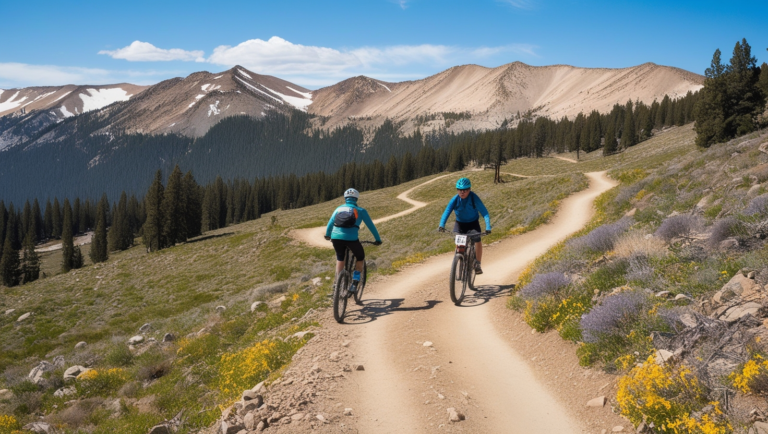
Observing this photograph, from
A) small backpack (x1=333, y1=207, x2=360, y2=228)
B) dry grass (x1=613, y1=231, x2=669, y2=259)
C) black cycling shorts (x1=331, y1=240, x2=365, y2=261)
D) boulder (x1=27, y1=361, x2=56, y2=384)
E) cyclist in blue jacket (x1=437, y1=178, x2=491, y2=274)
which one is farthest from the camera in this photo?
boulder (x1=27, y1=361, x2=56, y2=384)

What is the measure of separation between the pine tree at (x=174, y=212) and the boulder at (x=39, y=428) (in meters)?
62.1

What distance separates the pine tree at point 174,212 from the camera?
66000mm

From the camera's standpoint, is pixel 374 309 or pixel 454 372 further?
pixel 374 309

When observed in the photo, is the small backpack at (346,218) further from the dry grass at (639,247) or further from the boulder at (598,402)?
the dry grass at (639,247)

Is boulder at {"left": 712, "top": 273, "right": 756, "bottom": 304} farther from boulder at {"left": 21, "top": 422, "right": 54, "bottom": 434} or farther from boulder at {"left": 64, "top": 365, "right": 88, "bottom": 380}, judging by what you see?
boulder at {"left": 64, "top": 365, "right": 88, "bottom": 380}

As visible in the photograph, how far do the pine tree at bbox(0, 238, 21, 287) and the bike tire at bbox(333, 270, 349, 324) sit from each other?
340ft

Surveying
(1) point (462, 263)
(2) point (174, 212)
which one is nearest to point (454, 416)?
(1) point (462, 263)

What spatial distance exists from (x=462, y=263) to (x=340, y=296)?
127 inches

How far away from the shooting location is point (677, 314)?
19.9 ft

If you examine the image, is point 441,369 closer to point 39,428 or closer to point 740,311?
point 740,311

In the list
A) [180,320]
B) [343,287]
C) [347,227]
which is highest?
[347,227]

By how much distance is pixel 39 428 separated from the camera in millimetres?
9242

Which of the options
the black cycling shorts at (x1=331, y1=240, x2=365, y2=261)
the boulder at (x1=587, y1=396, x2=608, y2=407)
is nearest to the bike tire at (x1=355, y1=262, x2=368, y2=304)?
the black cycling shorts at (x1=331, y1=240, x2=365, y2=261)

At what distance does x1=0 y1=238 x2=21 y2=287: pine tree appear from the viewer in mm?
84312
